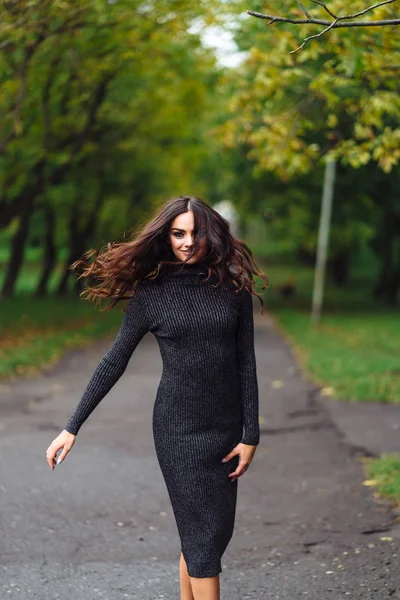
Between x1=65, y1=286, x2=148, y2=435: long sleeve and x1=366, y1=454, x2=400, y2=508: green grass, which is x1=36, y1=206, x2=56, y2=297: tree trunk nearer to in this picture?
x1=366, y1=454, x2=400, y2=508: green grass

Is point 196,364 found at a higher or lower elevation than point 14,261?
higher

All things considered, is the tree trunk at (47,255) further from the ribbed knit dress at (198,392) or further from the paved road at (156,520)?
the ribbed knit dress at (198,392)

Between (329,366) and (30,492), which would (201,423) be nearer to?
(30,492)

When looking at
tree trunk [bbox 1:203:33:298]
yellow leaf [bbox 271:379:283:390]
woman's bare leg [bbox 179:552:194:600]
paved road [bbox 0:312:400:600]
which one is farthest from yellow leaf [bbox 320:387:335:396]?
tree trunk [bbox 1:203:33:298]

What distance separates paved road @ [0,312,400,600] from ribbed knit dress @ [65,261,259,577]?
1.10 meters

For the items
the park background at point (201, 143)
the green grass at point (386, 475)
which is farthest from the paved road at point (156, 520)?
the park background at point (201, 143)

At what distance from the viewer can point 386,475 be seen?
679 centimetres

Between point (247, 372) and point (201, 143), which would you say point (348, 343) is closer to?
point (201, 143)

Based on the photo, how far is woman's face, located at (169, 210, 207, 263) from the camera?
3.59m

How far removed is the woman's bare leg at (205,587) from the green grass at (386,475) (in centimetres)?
289

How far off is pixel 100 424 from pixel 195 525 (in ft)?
18.9

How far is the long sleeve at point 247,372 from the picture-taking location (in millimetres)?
3600

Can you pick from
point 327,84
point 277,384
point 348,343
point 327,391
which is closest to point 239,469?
point 327,84

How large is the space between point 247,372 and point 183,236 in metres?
0.60
